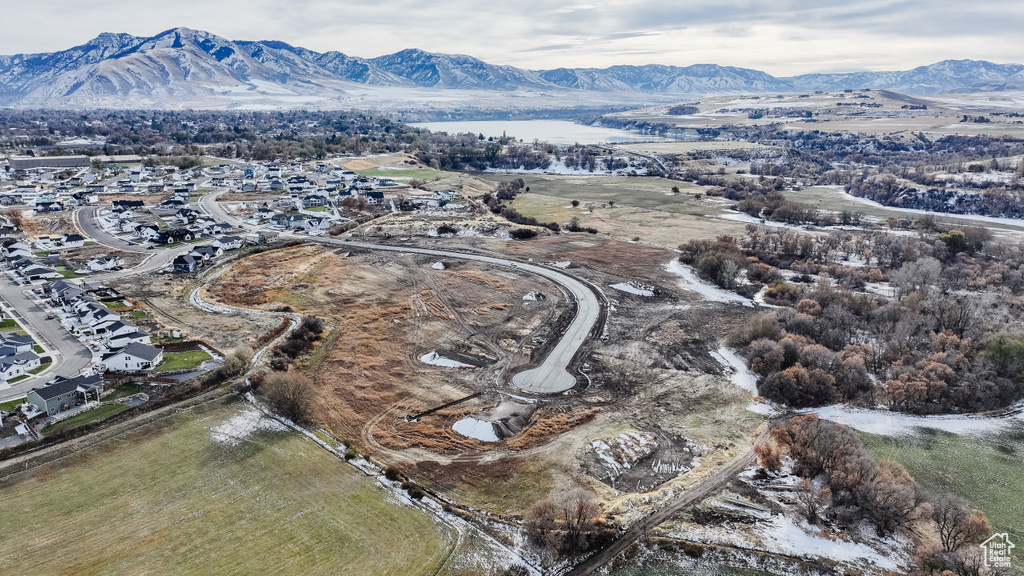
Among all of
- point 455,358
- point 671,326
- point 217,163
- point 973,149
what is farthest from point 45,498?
point 973,149

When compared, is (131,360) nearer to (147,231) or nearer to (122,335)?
(122,335)

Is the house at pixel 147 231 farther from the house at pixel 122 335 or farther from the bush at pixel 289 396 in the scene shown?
the bush at pixel 289 396

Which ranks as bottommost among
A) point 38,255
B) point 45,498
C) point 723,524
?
point 723,524

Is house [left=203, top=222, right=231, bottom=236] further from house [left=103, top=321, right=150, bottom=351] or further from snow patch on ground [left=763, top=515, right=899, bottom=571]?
snow patch on ground [left=763, top=515, right=899, bottom=571]

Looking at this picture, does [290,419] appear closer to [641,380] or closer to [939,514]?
[641,380]

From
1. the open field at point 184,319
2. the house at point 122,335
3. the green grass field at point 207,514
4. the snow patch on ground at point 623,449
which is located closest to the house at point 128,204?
the open field at point 184,319

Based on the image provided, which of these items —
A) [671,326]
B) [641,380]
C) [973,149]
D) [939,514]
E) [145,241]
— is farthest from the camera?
[973,149]

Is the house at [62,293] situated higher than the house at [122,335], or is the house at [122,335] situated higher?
the house at [62,293]

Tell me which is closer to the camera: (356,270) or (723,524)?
(723,524)
